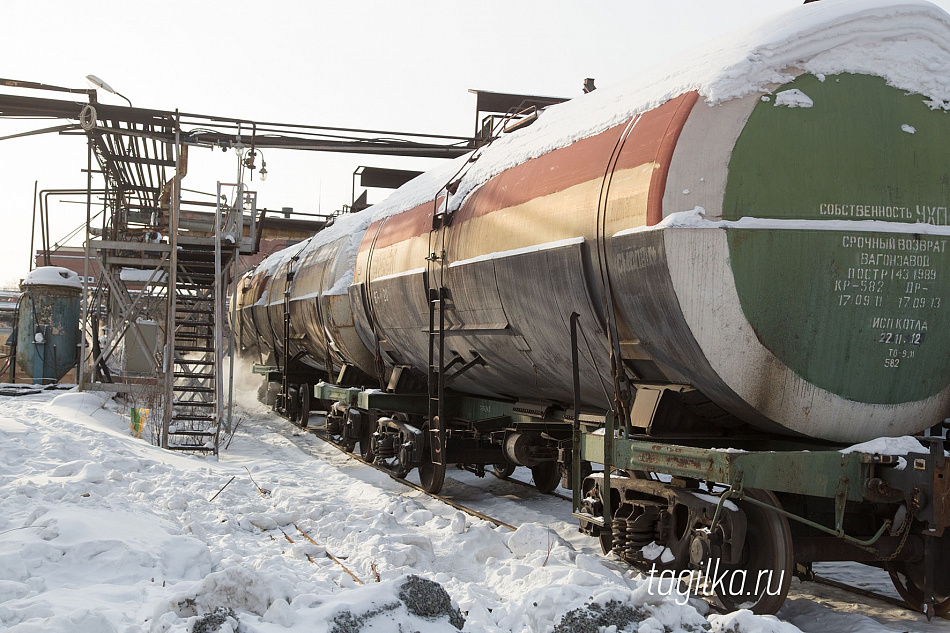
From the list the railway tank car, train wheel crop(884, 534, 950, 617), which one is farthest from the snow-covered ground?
the railway tank car

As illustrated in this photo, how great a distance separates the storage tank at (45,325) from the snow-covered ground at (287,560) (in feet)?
35.1

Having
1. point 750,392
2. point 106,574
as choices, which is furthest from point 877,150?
point 106,574

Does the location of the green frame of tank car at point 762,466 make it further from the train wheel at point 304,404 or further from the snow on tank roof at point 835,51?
the train wheel at point 304,404

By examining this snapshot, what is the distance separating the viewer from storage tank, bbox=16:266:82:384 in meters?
20.5

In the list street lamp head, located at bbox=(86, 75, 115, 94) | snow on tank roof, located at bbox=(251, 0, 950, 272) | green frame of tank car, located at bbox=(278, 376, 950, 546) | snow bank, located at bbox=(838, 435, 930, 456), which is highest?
street lamp head, located at bbox=(86, 75, 115, 94)

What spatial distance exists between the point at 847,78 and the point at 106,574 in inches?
219

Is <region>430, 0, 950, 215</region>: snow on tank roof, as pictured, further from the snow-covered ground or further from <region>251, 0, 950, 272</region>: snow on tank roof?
the snow-covered ground

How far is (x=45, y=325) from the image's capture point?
20594 mm

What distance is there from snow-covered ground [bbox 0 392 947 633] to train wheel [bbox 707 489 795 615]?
0.28 metres

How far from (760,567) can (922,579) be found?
114cm

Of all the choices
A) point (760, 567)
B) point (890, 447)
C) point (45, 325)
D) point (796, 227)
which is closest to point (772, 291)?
point (796, 227)

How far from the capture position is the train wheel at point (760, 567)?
16.5ft

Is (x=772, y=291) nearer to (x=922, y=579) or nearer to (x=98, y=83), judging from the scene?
(x=922, y=579)

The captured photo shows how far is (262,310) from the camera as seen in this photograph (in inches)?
759
